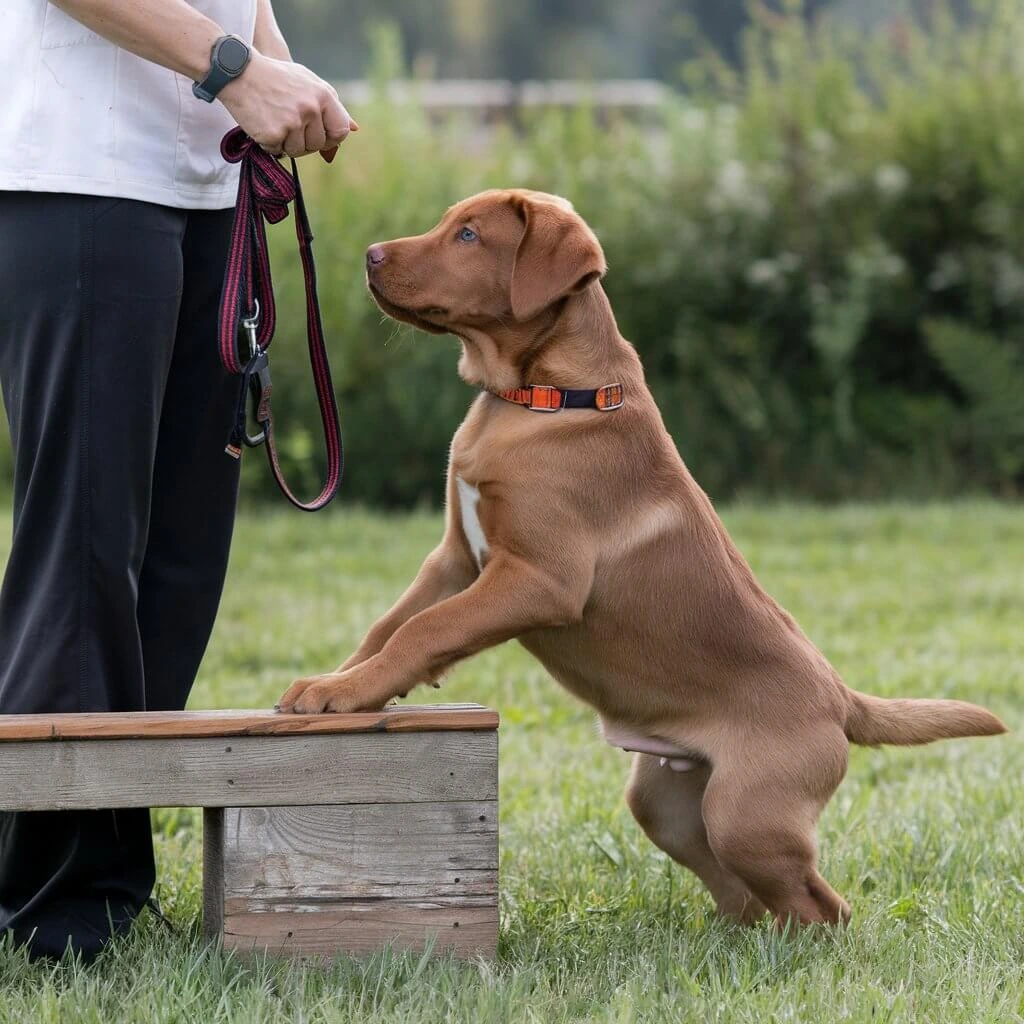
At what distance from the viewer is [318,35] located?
113 feet

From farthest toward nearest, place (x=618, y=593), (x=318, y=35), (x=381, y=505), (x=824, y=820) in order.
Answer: (x=318, y=35) → (x=381, y=505) → (x=824, y=820) → (x=618, y=593)

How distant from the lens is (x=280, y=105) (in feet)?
8.63

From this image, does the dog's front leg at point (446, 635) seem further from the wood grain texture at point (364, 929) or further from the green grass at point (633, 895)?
the green grass at point (633, 895)

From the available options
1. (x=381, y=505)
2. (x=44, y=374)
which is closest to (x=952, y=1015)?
(x=44, y=374)

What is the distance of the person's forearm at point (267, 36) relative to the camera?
10.2ft

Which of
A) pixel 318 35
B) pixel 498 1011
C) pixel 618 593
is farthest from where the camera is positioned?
pixel 318 35

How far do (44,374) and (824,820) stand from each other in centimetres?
234

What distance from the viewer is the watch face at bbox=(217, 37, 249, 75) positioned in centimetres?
258

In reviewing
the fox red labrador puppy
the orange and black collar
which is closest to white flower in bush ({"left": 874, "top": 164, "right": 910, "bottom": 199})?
the fox red labrador puppy

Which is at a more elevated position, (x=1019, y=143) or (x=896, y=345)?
(x=1019, y=143)

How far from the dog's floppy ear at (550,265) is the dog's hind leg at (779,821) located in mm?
990

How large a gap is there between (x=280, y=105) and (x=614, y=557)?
1.07 meters

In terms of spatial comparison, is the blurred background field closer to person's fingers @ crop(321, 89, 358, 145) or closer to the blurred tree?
person's fingers @ crop(321, 89, 358, 145)

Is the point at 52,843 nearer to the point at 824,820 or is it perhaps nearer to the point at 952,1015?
the point at 952,1015
